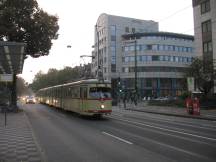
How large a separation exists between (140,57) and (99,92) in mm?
74105

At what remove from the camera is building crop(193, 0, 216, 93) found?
4719 cm

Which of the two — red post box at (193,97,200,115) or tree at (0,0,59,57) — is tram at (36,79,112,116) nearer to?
red post box at (193,97,200,115)

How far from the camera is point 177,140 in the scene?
43.4ft

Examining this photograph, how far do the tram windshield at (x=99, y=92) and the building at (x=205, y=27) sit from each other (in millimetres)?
26055

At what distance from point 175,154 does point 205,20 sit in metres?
42.5

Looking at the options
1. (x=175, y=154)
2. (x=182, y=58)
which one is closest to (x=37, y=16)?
(x=175, y=154)

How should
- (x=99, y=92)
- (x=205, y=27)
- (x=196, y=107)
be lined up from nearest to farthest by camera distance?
(x=99, y=92) → (x=196, y=107) → (x=205, y=27)

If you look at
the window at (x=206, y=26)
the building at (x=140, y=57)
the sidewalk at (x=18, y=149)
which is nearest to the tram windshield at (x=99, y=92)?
the sidewalk at (x=18, y=149)

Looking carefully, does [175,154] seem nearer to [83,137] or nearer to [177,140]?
[177,140]

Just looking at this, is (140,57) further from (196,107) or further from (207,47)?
(196,107)

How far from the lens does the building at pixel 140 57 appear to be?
96375 millimetres

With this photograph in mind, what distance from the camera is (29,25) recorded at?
3306 cm

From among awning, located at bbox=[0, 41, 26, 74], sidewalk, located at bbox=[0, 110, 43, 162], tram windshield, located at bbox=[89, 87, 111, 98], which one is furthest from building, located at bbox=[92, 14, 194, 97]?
sidewalk, located at bbox=[0, 110, 43, 162]

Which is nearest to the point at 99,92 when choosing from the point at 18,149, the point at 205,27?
the point at 18,149
